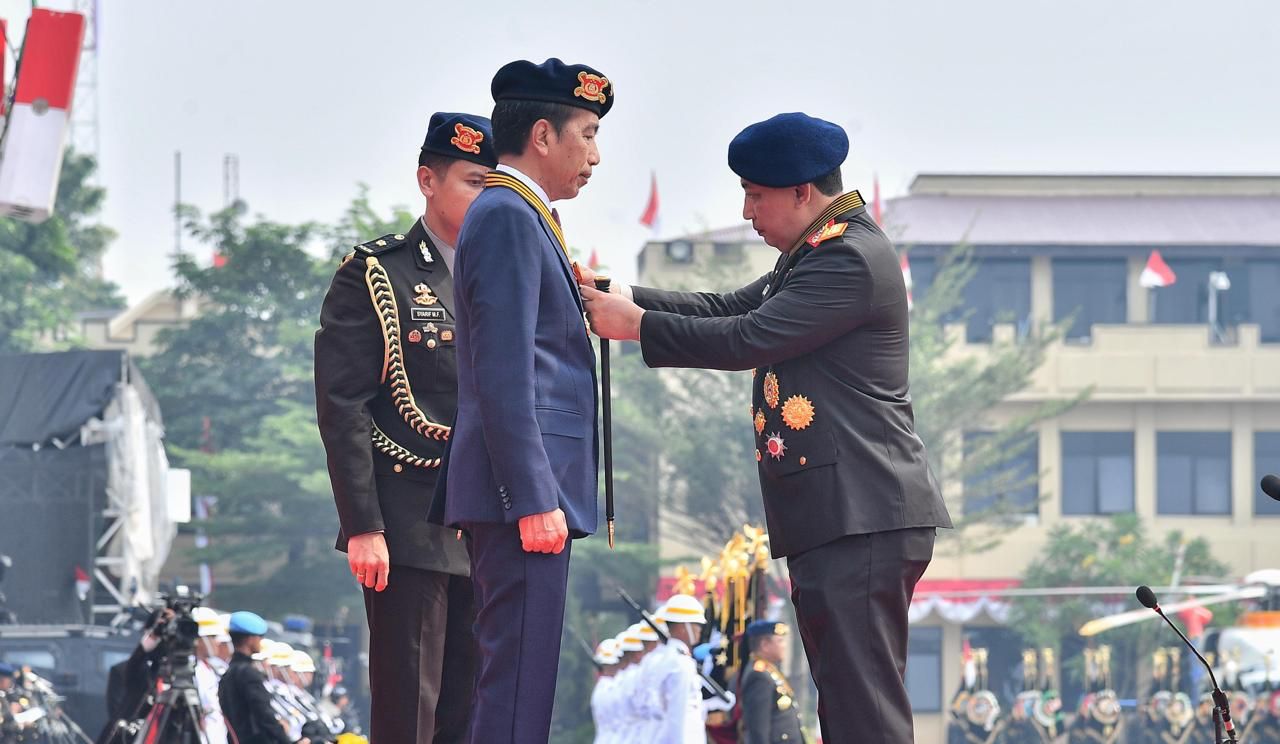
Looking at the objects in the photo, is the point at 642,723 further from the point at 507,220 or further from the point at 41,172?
the point at 507,220

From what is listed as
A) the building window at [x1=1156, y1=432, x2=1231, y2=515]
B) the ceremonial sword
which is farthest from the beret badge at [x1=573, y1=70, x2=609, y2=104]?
the building window at [x1=1156, y1=432, x2=1231, y2=515]

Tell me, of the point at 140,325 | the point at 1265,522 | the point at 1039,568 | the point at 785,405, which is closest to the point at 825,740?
the point at 785,405

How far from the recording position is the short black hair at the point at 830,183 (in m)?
4.57

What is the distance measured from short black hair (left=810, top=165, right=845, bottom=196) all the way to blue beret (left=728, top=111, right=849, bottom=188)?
16mm

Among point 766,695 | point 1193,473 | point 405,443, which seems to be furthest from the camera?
point 1193,473

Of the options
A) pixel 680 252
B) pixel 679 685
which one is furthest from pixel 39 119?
pixel 680 252

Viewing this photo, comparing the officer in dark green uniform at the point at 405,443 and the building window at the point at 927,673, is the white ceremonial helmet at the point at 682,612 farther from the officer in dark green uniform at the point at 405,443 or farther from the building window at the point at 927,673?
the building window at the point at 927,673

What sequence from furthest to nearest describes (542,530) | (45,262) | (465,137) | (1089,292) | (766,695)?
(1089,292) < (45,262) < (766,695) < (465,137) < (542,530)

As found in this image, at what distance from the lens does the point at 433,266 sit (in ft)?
17.4

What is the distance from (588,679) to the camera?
35125 millimetres

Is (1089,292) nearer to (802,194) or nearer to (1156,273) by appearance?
(1156,273)

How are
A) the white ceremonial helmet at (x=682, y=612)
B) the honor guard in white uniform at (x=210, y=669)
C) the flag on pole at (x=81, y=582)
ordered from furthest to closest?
the flag on pole at (x=81, y=582), the white ceremonial helmet at (x=682, y=612), the honor guard in white uniform at (x=210, y=669)

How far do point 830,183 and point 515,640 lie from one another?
135cm

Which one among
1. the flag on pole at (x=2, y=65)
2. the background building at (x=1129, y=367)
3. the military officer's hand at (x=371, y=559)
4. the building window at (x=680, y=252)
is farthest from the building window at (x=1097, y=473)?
the military officer's hand at (x=371, y=559)
